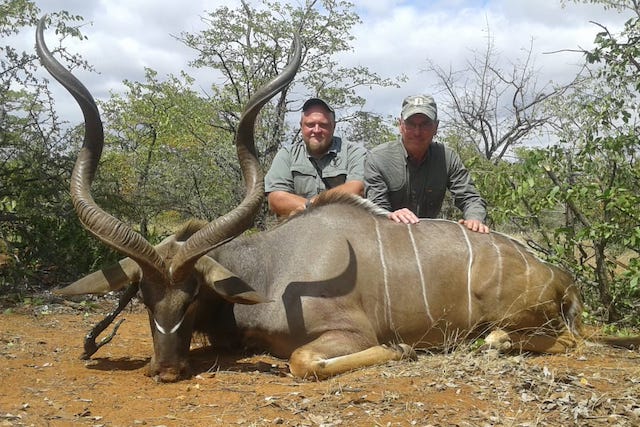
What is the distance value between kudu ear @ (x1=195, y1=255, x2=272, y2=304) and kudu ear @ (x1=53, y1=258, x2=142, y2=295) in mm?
347

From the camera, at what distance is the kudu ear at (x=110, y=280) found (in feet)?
11.8

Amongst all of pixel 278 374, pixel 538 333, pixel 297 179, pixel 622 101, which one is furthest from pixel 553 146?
pixel 278 374

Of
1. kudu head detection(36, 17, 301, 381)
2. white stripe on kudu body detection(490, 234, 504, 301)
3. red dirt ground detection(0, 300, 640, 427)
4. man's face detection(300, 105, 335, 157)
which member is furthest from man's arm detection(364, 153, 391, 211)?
red dirt ground detection(0, 300, 640, 427)

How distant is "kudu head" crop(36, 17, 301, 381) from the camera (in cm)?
339

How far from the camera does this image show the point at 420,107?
456cm

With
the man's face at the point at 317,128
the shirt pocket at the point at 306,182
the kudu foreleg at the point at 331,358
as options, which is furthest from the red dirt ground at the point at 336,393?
the man's face at the point at 317,128

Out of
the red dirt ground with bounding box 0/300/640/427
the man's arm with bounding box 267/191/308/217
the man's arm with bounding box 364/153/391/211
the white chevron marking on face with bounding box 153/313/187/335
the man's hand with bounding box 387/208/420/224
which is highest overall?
the man's arm with bounding box 364/153/391/211

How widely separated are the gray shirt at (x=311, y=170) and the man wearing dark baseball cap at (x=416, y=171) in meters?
0.31

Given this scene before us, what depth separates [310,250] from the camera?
153 inches

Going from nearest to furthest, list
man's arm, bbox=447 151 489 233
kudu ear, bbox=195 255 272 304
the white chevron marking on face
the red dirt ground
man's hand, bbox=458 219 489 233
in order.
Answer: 1. the red dirt ground
2. the white chevron marking on face
3. kudu ear, bbox=195 255 272 304
4. man's hand, bbox=458 219 489 233
5. man's arm, bbox=447 151 489 233

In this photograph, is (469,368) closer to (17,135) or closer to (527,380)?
(527,380)

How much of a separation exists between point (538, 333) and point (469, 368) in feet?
3.04

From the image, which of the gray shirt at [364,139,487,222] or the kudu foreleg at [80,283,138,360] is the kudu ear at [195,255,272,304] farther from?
the gray shirt at [364,139,487,222]

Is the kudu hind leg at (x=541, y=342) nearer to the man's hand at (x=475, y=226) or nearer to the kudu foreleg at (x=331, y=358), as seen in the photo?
the man's hand at (x=475, y=226)
